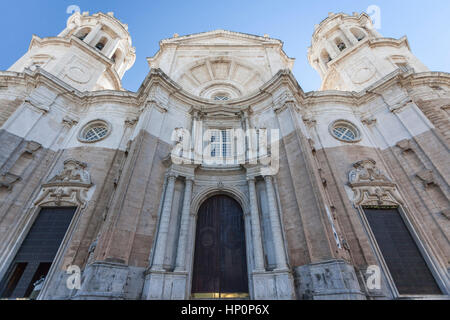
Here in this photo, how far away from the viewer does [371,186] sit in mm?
12125

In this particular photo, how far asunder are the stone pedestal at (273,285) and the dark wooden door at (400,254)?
18.3ft

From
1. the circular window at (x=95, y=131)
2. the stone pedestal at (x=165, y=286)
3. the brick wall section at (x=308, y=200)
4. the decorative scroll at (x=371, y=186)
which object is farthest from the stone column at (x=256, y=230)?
the circular window at (x=95, y=131)

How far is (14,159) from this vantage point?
12.0 m

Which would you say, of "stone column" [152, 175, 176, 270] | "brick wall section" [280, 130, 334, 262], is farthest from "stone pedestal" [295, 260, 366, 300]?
"stone column" [152, 175, 176, 270]

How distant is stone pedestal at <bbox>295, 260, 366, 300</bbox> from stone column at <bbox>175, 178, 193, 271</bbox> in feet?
16.3

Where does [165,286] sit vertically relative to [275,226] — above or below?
below

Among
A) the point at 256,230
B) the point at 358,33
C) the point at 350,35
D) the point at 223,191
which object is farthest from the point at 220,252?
the point at 358,33

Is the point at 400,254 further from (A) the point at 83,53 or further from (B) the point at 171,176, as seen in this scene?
(A) the point at 83,53

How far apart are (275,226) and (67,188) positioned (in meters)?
11.4

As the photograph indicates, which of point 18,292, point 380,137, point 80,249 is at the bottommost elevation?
point 18,292

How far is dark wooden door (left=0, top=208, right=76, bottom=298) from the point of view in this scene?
31.0 ft

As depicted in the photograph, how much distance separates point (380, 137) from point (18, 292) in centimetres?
2157
